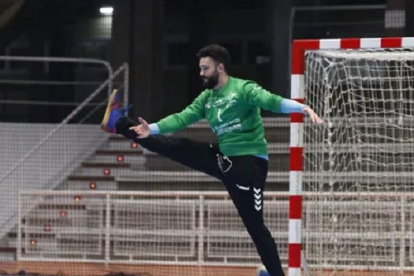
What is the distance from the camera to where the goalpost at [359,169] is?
634 cm

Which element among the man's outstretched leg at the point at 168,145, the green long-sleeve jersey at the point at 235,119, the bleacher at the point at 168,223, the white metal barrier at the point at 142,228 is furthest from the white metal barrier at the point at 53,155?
the green long-sleeve jersey at the point at 235,119

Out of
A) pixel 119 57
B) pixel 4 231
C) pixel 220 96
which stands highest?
pixel 119 57

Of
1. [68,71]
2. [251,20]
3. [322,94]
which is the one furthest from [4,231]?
[322,94]

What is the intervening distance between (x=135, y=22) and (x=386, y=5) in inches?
129

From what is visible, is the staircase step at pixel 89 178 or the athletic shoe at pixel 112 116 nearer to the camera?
the athletic shoe at pixel 112 116

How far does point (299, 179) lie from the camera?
209 inches

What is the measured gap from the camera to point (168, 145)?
223 inches

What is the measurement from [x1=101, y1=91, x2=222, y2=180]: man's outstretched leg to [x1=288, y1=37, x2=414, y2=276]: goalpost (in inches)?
34.0

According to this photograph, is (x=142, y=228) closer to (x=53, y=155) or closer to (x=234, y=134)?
(x=53, y=155)

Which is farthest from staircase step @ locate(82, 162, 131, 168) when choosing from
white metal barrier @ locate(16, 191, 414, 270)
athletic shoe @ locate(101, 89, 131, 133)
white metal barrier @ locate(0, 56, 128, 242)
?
athletic shoe @ locate(101, 89, 131, 133)

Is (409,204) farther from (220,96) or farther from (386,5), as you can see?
(386,5)

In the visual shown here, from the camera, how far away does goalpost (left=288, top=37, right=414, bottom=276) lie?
6.34 meters

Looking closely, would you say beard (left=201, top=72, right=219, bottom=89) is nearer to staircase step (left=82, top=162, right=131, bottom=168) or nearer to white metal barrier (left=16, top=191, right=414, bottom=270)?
white metal barrier (left=16, top=191, right=414, bottom=270)

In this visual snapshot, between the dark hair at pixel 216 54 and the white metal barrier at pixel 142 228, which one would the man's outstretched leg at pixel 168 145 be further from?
the white metal barrier at pixel 142 228
